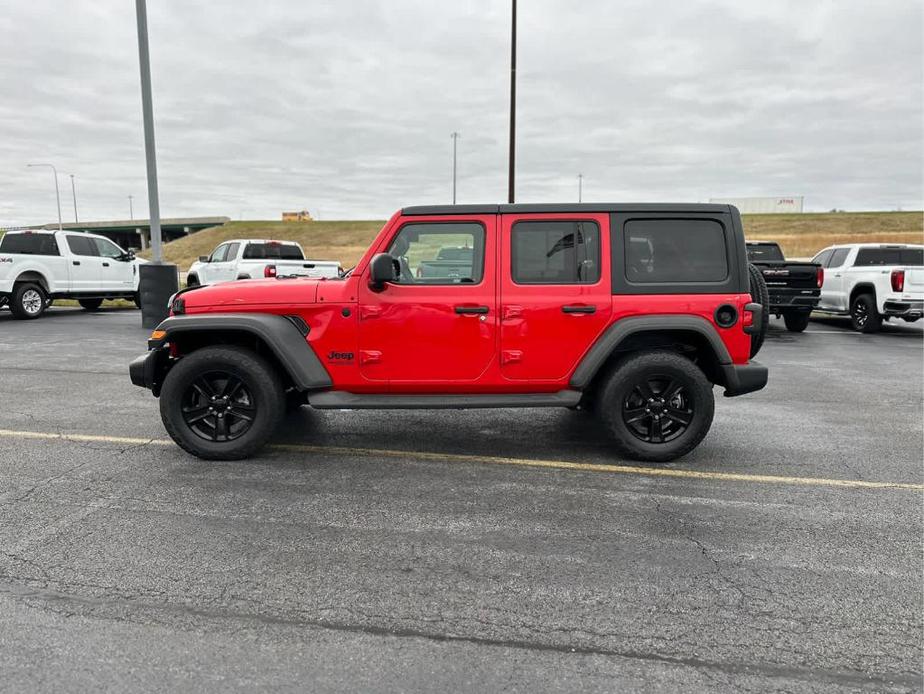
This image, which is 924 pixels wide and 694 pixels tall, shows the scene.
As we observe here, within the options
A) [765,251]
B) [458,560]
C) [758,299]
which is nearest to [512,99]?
[765,251]

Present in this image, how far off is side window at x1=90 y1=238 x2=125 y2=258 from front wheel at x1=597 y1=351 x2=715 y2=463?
46.7ft

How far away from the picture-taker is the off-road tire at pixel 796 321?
13.2 meters

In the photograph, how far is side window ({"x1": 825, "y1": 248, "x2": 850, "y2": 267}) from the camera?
46.1 ft

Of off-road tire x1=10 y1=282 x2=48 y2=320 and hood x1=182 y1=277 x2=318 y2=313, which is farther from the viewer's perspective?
off-road tire x1=10 y1=282 x2=48 y2=320

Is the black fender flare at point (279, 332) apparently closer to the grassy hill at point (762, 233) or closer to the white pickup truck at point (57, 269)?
the white pickup truck at point (57, 269)

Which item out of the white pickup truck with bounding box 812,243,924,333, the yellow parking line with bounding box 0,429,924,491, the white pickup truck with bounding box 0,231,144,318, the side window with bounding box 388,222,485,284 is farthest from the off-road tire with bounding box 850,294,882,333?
the white pickup truck with bounding box 0,231,144,318

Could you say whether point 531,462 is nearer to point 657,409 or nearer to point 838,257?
point 657,409

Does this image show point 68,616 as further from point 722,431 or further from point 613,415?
point 722,431

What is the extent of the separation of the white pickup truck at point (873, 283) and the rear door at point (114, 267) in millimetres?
15828

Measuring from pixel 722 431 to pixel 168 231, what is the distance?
121749mm

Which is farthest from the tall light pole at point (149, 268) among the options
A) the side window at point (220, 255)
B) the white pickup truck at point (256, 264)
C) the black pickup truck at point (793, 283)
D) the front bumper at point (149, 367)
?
the black pickup truck at point (793, 283)

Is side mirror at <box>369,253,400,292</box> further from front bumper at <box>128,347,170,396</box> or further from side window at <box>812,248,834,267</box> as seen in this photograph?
side window at <box>812,248,834,267</box>

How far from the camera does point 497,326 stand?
4691 millimetres

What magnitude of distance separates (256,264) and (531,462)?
10.9m
